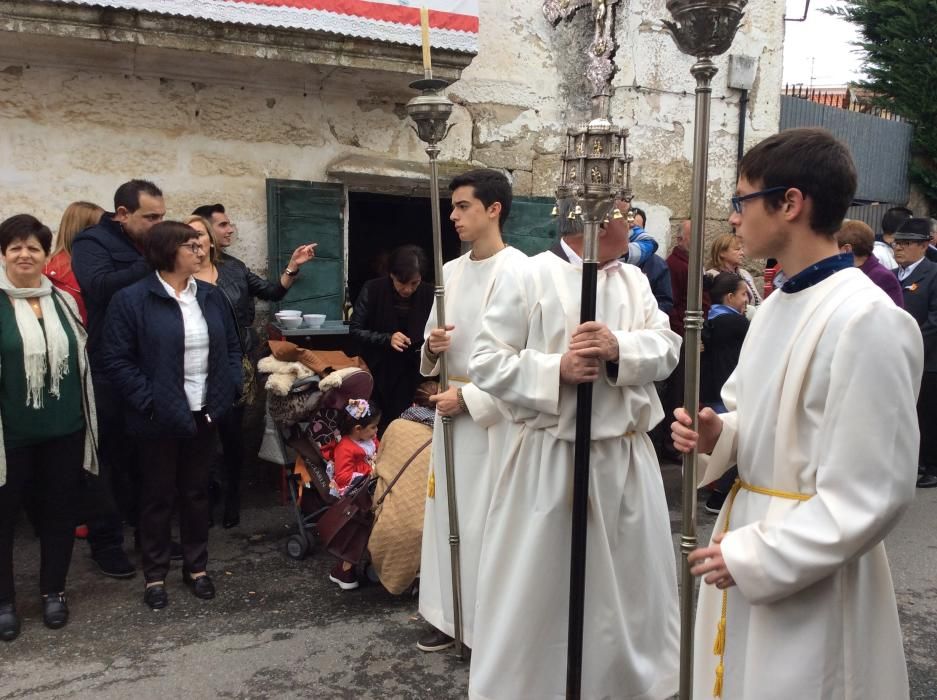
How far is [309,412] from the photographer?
15.5 ft

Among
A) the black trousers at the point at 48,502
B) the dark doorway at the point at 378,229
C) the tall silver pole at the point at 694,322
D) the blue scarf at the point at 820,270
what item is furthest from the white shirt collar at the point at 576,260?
the dark doorway at the point at 378,229

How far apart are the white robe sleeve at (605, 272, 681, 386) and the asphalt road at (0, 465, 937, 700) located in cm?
150

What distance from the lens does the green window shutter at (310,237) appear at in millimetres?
6449

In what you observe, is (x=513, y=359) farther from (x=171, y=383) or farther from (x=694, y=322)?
(x=171, y=383)

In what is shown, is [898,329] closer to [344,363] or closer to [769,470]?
[769,470]

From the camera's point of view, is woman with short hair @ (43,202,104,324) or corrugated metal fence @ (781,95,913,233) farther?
corrugated metal fence @ (781,95,913,233)

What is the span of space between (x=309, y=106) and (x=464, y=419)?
12.6 feet

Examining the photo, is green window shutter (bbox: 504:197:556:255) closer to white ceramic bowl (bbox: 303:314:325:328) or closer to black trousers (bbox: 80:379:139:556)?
white ceramic bowl (bbox: 303:314:325:328)

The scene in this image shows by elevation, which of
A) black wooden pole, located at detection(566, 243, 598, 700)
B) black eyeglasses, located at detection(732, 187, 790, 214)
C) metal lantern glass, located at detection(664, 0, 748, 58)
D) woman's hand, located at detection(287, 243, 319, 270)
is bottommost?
black wooden pole, located at detection(566, 243, 598, 700)

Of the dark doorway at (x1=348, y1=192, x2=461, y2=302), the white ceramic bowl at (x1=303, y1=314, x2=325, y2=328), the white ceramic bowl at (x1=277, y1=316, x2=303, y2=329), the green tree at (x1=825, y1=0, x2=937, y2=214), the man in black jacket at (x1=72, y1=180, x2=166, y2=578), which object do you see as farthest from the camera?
the green tree at (x1=825, y1=0, x2=937, y2=214)

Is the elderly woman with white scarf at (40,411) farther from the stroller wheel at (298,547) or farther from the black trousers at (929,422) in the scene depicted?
the black trousers at (929,422)

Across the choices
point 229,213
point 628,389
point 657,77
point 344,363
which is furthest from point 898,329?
point 657,77

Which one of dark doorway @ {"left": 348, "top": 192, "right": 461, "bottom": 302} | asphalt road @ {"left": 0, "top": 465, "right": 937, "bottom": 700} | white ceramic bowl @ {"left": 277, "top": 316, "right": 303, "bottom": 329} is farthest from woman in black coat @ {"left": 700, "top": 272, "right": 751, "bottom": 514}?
dark doorway @ {"left": 348, "top": 192, "right": 461, "bottom": 302}

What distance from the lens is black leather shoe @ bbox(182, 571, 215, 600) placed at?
14.2ft
